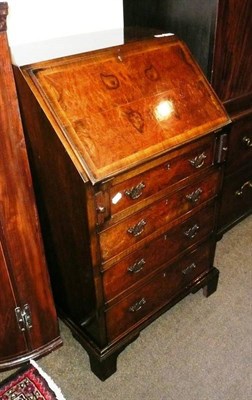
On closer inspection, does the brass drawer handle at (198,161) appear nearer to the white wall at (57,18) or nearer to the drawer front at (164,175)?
the drawer front at (164,175)

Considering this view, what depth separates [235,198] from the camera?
2162mm

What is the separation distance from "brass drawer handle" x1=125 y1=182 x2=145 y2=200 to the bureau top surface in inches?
4.0

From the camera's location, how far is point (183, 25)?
5.02 ft

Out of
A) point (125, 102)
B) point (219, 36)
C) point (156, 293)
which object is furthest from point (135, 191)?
point (219, 36)

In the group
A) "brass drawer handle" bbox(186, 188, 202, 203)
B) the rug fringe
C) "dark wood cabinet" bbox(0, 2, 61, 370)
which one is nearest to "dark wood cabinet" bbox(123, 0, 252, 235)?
"brass drawer handle" bbox(186, 188, 202, 203)

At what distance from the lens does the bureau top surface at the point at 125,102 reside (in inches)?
41.6

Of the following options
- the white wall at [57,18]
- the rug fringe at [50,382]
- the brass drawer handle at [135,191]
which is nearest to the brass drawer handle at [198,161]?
the brass drawer handle at [135,191]

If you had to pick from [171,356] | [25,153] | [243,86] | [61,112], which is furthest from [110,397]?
[243,86]

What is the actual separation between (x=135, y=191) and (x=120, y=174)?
120 mm

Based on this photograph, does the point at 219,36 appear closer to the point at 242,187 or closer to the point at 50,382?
the point at 242,187

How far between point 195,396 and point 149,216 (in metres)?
0.80

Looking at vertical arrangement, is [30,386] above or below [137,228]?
below

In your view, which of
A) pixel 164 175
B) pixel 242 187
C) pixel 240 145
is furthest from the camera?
pixel 242 187

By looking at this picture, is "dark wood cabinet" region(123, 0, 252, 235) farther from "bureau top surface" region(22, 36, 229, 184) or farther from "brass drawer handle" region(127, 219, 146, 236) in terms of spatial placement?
"brass drawer handle" region(127, 219, 146, 236)
